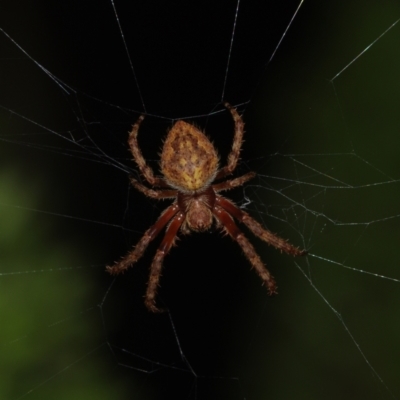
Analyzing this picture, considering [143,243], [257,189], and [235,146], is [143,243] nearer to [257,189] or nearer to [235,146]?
[235,146]

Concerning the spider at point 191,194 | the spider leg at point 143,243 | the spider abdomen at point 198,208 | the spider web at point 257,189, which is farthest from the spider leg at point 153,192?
the spider web at point 257,189

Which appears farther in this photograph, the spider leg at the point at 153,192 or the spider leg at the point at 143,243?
the spider leg at the point at 143,243

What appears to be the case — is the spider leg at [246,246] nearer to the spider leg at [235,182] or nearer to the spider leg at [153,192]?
the spider leg at [235,182]

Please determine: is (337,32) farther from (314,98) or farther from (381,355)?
(381,355)

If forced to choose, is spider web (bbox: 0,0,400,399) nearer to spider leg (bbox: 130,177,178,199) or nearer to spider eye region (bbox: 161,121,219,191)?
spider leg (bbox: 130,177,178,199)

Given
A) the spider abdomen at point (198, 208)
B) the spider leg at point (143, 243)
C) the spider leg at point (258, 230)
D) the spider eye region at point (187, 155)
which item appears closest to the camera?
the spider eye region at point (187, 155)

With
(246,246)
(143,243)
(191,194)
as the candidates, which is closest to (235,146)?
(191,194)

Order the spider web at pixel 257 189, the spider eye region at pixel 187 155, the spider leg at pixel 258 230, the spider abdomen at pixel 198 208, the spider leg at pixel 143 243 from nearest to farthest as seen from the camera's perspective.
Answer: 1. the spider eye region at pixel 187 155
2. the spider leg at pixel 258 230
3. the spider leg at pixel 143 243
4. the spider abdomen at pixel 198 208
5. the spider web at pixel 257 189

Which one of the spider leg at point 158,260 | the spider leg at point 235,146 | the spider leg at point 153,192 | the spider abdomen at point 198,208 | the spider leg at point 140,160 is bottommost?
the spider leg at point 158,260

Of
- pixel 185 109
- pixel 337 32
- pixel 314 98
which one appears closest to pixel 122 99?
pixel 185 109
